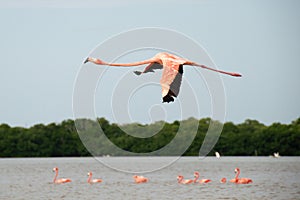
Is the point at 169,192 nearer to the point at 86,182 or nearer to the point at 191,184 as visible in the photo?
the point at 191,184

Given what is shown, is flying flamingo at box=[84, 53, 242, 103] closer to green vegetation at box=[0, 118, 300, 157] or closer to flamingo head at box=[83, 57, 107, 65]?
flamingo head at box=[83, 57, 107, 65]

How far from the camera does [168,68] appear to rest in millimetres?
14180

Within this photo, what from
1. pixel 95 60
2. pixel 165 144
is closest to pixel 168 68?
pixel 95 60

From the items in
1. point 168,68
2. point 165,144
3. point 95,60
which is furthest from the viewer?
point 165,144

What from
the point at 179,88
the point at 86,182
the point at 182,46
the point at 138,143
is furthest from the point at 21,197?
the point at 138,143

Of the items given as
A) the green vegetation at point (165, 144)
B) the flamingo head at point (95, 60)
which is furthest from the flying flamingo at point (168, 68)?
the green vegetation at point (165, 144)

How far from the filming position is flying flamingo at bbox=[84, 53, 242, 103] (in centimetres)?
1356

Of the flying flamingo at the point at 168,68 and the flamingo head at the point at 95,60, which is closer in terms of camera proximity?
the flying flamingo at the point at 168,68

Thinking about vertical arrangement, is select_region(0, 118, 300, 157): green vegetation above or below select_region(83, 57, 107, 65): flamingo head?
above

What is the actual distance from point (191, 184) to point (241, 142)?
5671 centimetres

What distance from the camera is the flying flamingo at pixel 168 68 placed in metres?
13.6

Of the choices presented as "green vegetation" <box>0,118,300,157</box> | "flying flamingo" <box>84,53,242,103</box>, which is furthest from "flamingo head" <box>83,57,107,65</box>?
"green vegetation" <box>0,118,300,157</box>

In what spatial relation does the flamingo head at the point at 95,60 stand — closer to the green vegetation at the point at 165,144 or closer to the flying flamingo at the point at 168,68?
the flying flamingo at the point at 168,68

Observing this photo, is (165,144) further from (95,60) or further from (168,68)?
(168,68)
